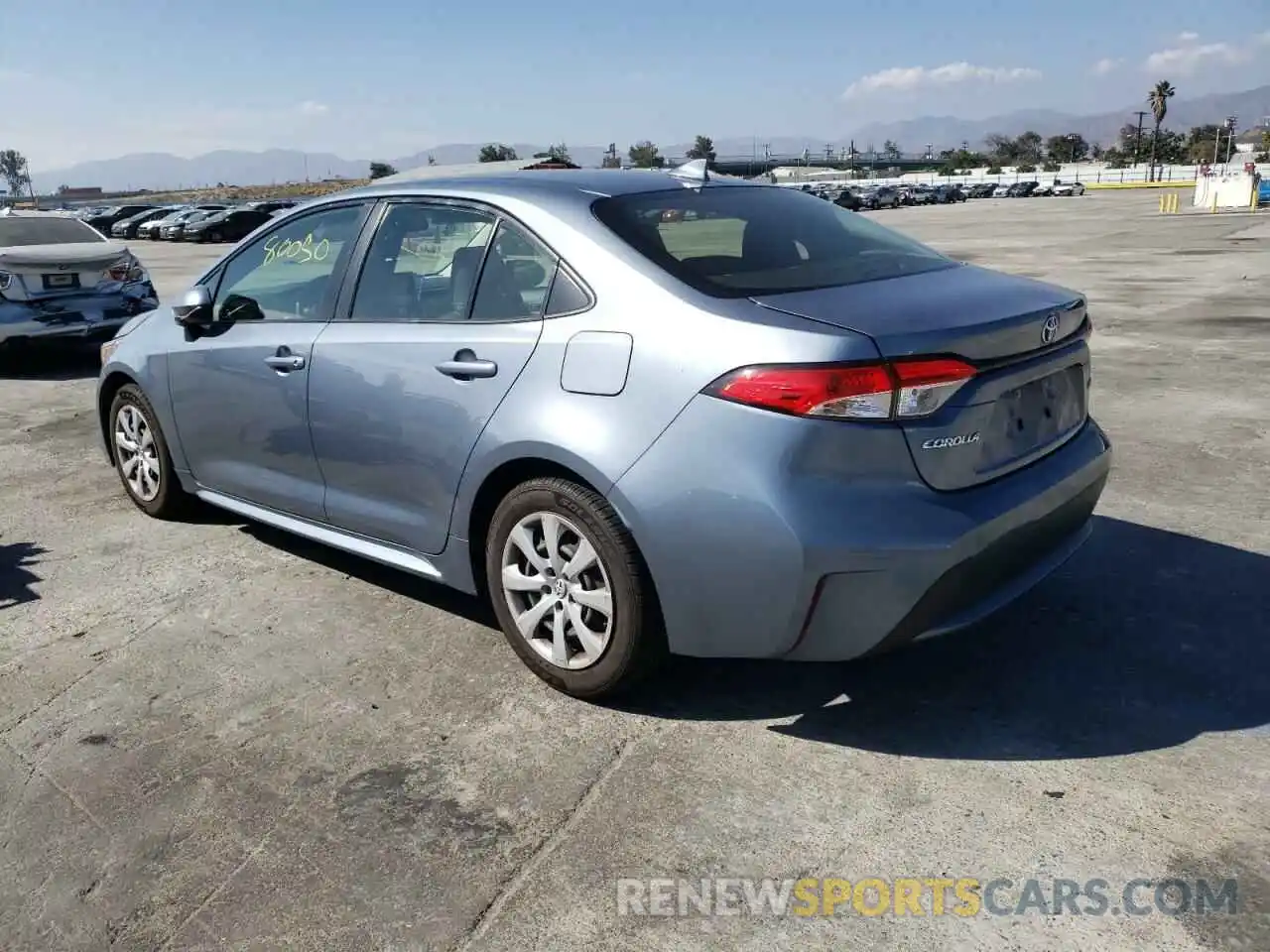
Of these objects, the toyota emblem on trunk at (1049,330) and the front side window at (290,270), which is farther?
the front side window at (290,270)

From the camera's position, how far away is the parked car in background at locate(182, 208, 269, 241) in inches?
1558

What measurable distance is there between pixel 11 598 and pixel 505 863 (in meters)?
2.99

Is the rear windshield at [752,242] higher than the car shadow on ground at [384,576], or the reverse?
the rear windshield at [752,242]

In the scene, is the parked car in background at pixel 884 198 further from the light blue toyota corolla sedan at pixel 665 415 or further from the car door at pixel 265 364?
the light blue toyota corolla sedan at pixel 665 415

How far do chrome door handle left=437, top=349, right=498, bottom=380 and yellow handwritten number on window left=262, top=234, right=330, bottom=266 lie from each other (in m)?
1.07

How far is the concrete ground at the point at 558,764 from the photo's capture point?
8.23 feet

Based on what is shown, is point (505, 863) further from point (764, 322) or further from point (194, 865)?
point (764, 322)

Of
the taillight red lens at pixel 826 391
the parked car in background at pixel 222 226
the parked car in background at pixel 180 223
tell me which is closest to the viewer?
the taillight red lens at pixel 826 391

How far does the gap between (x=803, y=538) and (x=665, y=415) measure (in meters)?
0.52

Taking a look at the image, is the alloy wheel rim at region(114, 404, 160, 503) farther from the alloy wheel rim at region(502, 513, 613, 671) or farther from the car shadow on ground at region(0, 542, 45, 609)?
the alloy wheel rim at region(502, 513, 613, 671)

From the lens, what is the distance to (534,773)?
10.1ft

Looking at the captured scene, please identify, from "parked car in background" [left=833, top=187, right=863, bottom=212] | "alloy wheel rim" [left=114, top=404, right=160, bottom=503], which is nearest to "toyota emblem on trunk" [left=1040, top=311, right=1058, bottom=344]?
"alloy wheel rim" [left=114, top=404, right=160, bottom=503]

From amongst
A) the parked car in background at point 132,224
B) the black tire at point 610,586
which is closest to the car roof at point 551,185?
the black tire at point 610,586

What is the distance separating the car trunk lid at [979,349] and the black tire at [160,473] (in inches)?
134
